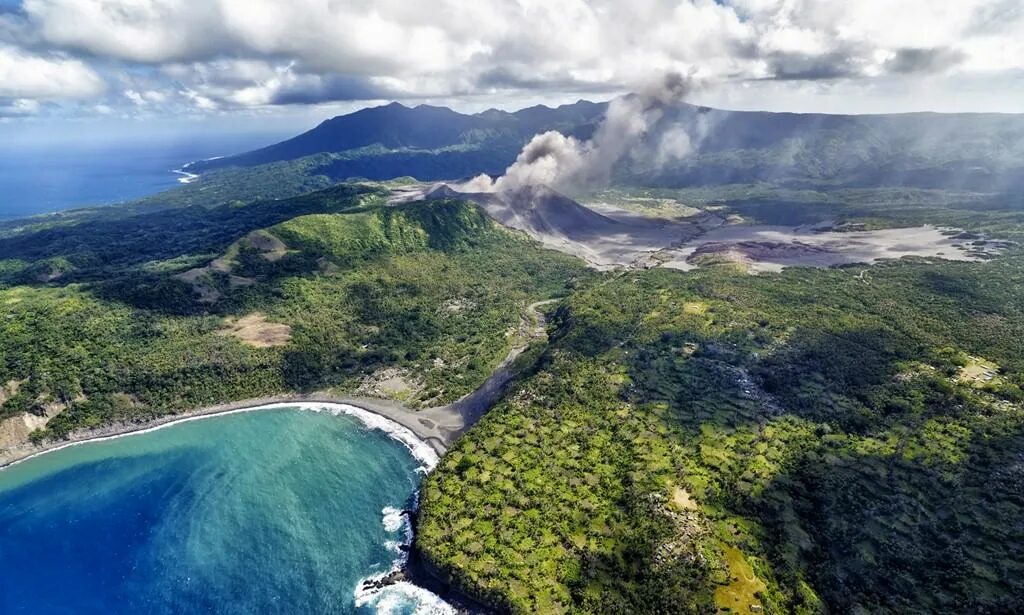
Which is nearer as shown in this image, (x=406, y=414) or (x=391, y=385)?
(x=406, y=414)

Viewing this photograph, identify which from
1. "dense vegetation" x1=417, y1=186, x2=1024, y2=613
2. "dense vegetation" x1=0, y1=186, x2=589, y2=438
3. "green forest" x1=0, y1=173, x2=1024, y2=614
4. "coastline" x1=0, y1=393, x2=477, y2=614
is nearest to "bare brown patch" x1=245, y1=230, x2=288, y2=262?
"dense vegetation" x1=0, y1=186, x2=589, y2=438

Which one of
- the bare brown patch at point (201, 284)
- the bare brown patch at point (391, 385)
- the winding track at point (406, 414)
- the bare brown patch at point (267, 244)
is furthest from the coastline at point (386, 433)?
the bare brown patch at point (267, 244)

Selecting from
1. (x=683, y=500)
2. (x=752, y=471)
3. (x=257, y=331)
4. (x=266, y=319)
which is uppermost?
(x=752, y=471)

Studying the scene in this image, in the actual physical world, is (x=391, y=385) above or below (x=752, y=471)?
below

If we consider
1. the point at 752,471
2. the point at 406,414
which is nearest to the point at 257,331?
the point at 406,414

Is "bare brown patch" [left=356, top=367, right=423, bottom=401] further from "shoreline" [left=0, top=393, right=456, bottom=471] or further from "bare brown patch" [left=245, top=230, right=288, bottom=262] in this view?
"bare brown patch" [left=245, top=230, right=288, bottom=262]

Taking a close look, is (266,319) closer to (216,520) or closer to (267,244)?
(267,244)

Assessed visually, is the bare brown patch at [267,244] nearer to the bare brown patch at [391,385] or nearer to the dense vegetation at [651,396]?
the dense vegetation at [651,396]
